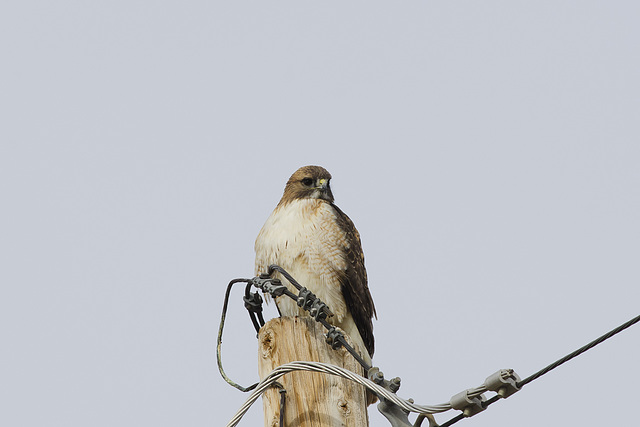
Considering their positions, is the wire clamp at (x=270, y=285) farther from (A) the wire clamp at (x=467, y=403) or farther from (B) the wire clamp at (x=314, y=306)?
(A) the wire clamp at (x=467, y=403)

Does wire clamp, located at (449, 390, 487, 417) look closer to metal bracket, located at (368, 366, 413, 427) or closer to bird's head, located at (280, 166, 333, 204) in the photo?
metal bracket, located at (368, 366, 413, 427)

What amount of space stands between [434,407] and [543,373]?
1.89 feet

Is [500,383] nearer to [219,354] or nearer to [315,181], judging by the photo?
[219,354]

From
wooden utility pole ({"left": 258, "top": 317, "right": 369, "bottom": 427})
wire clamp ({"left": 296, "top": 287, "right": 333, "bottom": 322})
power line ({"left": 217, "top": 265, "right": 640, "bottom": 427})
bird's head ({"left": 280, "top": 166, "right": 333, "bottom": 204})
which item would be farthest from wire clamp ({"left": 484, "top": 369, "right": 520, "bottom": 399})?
bird's head ({"left": 280, "top": 166, "right": 333, "bottom": 204})

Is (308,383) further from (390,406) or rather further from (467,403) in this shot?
(467,403)

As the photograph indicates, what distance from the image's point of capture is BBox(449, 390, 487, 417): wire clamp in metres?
4.02

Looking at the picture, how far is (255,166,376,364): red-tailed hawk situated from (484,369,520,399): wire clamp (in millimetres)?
2673

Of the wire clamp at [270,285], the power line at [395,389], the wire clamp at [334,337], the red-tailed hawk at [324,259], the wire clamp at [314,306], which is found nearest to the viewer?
the power line at [395,389]

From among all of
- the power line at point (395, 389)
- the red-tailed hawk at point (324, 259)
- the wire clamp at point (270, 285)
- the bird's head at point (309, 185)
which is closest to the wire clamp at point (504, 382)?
the power line at point (395, 389)

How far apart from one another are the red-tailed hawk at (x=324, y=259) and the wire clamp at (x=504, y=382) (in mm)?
2673

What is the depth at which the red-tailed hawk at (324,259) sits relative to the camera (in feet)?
22.2

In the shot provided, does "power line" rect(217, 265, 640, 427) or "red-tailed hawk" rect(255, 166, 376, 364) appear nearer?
"power line" rect(217, 265, 640, 427)

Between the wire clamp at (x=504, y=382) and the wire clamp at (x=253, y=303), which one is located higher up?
the wire clamp at (x=253, y=303)

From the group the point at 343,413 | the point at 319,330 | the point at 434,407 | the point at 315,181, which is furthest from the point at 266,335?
the point at 315,181
